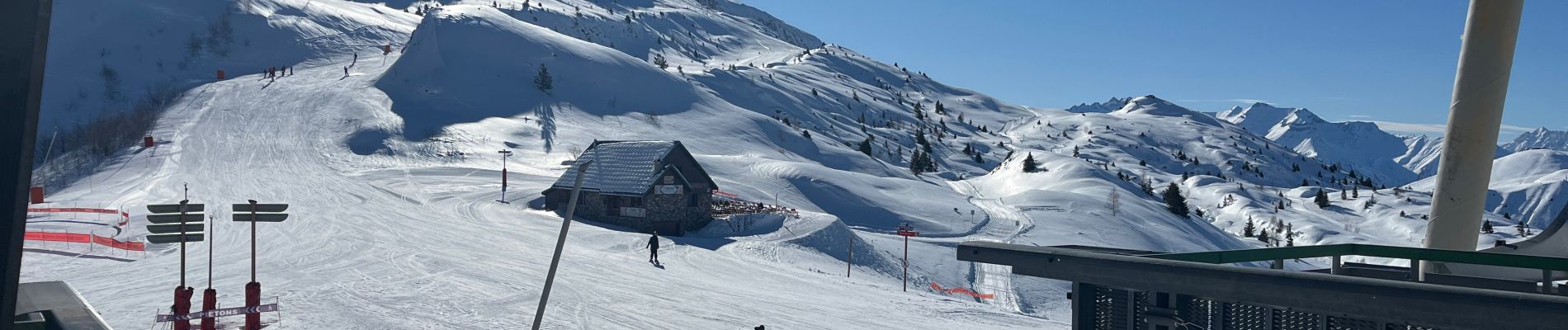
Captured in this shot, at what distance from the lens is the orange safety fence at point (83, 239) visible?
2655cm

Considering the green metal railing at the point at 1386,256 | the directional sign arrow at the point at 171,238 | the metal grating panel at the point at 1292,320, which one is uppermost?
the green metal railing at the point at 1386,256

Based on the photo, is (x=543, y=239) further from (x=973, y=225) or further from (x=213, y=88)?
(x=213, y=88)

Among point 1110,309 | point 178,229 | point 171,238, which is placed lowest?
point 171,238

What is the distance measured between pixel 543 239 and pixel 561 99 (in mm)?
48065

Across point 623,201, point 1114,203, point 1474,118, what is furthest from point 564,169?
point 1474,118

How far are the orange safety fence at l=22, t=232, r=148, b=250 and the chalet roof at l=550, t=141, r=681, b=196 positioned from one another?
16653 millimetres

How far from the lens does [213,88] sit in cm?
7594

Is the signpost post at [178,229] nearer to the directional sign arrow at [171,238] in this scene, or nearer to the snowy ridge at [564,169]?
the directional sign arrow at [171,238]

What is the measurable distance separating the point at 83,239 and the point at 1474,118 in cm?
3501

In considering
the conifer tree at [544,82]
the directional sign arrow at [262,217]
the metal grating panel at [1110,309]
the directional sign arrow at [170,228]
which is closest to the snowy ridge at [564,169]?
the conifer tree at [544,82]

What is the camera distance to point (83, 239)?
2784 cm

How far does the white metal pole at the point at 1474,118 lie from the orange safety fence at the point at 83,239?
1245 inches

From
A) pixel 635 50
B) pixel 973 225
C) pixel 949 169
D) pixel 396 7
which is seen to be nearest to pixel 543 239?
pixel 973 225

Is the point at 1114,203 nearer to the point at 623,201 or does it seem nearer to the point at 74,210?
the point at 623,201
